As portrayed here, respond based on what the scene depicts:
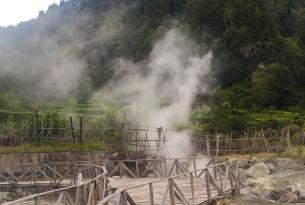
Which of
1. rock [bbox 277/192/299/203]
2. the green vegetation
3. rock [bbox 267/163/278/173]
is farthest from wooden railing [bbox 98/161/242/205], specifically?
the green vegetation

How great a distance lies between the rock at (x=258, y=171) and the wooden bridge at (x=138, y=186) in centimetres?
252

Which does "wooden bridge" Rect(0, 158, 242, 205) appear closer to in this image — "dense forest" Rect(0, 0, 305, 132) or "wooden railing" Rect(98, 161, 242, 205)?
"wooden railing" Rect(98, 161, 242, 205)

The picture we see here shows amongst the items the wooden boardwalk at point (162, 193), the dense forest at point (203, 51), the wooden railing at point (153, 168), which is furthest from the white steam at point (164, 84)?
the wooden boardwalk at point (162, 193)

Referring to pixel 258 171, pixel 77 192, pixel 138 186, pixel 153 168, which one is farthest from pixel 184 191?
pixel 258 171

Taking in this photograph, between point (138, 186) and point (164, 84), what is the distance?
41794 mm

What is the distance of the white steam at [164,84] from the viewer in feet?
134

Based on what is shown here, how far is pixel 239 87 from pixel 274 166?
87.6 ft

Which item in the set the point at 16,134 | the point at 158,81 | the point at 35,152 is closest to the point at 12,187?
the point at 35,152

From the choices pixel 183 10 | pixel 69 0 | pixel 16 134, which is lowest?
pixel 16 134

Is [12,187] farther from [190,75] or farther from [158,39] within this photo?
[158,39]

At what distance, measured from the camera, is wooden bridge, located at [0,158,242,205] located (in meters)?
10.6

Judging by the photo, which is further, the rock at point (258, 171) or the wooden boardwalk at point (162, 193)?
the rock at point (258, 171)

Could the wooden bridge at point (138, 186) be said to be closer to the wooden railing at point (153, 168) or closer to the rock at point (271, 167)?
the wooden railing at point (153, 168)

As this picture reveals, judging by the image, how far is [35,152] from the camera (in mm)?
25281
